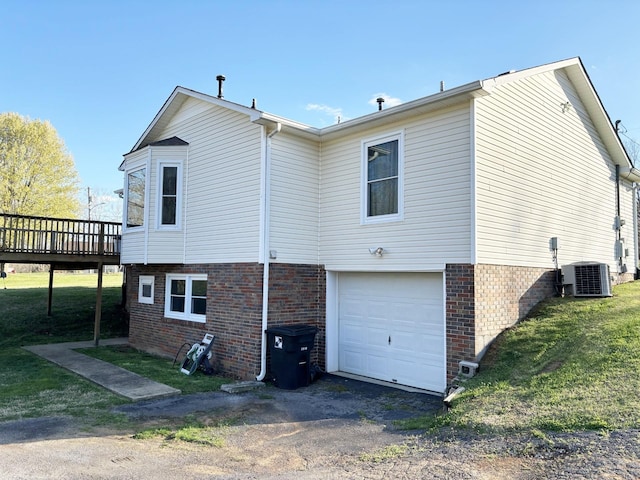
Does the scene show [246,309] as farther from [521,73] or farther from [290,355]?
[521,73]

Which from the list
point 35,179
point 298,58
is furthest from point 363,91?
→ point 35,179

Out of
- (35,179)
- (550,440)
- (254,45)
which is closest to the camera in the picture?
(550,440)

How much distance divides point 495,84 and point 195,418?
7464mm

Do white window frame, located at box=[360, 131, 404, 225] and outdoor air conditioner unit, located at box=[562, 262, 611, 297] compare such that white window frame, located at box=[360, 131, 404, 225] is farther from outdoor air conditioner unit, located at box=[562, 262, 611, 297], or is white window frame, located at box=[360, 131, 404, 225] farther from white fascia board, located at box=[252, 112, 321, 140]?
outdoor air conditioner unit, located at box=[562, 262, 611, 297]

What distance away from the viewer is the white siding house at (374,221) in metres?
8.05

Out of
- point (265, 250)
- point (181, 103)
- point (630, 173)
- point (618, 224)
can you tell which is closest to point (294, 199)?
point (265, 250)

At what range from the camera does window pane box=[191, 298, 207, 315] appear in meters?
10.9

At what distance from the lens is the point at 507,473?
4.05 m

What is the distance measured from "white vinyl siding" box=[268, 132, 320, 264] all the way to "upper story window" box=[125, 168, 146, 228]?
4.23 metres

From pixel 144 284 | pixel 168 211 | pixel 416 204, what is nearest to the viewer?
pixel 416 204

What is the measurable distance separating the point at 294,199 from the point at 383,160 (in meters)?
2.12

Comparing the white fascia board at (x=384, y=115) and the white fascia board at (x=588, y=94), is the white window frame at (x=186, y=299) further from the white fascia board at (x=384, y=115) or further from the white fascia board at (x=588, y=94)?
the white fascia board at (x=588, y=94)

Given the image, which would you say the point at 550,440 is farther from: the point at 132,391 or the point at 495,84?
the point at 132,391

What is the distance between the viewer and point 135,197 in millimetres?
12148
